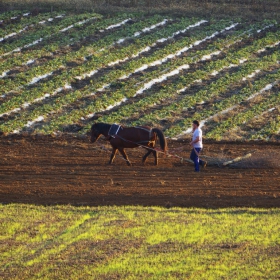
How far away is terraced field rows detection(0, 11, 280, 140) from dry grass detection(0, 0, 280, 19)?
1368 mm

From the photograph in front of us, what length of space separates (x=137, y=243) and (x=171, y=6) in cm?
3417

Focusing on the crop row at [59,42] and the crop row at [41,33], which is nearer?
the crop row at [59,42]

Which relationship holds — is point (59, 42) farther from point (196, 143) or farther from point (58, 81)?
point (196, 143)

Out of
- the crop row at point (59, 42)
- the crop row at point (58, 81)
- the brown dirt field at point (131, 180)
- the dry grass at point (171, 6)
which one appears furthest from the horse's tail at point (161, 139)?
the dry grass at point (171, 6)

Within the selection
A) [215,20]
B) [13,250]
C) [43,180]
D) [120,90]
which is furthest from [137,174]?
[215,20]

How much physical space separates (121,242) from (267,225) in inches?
147

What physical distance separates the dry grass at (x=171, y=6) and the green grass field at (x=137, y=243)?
3042cm

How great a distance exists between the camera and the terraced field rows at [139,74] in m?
28.6

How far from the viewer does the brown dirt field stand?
17672 millimetres

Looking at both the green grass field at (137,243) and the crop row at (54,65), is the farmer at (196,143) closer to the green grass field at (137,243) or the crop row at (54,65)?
the green grass field at (137,243)

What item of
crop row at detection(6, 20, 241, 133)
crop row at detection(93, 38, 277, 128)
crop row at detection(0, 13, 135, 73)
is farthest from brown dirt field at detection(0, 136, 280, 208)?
crop row at detection(0, 13, 135, 73)

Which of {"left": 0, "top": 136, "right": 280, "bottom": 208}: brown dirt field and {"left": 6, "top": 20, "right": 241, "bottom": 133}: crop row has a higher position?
{"left": 0, "top": 136, "right": 280, "bottom": 208}: brown dirt field

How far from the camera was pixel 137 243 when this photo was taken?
1408cm

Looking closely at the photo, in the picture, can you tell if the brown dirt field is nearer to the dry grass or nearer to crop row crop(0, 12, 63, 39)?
crop row crop(0, 12, 63, 39)
